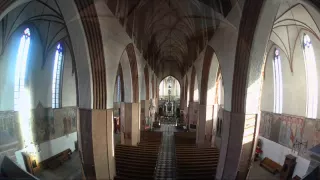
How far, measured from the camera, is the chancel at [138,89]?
8664mm

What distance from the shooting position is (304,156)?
1283 cm

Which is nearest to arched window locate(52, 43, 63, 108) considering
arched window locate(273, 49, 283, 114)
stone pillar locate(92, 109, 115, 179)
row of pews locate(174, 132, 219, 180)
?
stone pillar locate(92, 109, 115, 179)

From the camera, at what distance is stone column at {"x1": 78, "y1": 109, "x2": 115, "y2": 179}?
9516mm

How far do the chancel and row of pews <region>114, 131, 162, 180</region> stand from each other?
0.23ft

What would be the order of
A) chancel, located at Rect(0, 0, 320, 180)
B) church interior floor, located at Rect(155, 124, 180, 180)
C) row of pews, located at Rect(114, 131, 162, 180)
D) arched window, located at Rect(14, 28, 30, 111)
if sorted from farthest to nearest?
arched window, located at Rect(14, 28, 30, 111), church interior floor, located at Rect(155, 124, 180, 180), row of pews, located at Rect(114, 131, 162, 180), chancel, located at Rect(0, 0, 320, 180)

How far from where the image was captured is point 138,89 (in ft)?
54.8

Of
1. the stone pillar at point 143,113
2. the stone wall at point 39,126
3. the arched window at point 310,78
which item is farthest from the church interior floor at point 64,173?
the arched window at point 310,78

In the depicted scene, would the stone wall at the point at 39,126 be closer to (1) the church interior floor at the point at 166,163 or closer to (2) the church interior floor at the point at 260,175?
(1) the church interior floor at the point at 166,163

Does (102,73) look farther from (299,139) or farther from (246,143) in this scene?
(299,139)

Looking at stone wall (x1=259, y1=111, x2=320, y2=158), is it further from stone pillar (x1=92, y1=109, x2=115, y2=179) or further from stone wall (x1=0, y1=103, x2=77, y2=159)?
stone wall (x1=0, y1=103, x2=77, y2=159)

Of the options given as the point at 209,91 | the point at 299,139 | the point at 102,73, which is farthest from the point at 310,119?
the point at 102,73

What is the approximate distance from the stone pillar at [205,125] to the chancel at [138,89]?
86 millimetres

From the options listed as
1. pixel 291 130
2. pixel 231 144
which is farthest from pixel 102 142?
pixel 291 130

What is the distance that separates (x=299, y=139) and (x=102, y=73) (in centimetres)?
1359
